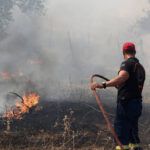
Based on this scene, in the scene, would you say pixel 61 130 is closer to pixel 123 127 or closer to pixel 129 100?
pixel 123 127

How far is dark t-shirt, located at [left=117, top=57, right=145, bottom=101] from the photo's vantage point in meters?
3.61

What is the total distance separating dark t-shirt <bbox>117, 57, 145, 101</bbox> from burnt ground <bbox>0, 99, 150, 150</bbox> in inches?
62.5

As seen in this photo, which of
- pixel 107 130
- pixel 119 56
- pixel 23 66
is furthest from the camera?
pixel 119 56

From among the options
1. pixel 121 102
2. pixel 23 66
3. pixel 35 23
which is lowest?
pixel 121 102

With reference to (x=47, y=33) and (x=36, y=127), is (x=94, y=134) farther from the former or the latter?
(x=47, y=33)

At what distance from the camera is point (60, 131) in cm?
713

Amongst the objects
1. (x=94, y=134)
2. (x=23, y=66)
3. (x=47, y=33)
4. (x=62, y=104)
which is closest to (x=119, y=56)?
(x=47, y=33)

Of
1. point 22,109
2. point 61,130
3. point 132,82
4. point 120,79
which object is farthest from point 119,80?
point 22,109

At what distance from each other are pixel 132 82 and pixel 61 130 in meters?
4.28

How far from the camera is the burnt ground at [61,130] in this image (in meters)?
5.94

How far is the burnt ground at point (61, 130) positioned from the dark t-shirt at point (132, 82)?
1.59 m

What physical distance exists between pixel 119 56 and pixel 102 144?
1538 inches

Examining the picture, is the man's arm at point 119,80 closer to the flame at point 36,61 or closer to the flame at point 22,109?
the flame at point 22,109

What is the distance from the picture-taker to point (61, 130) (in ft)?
23.7
